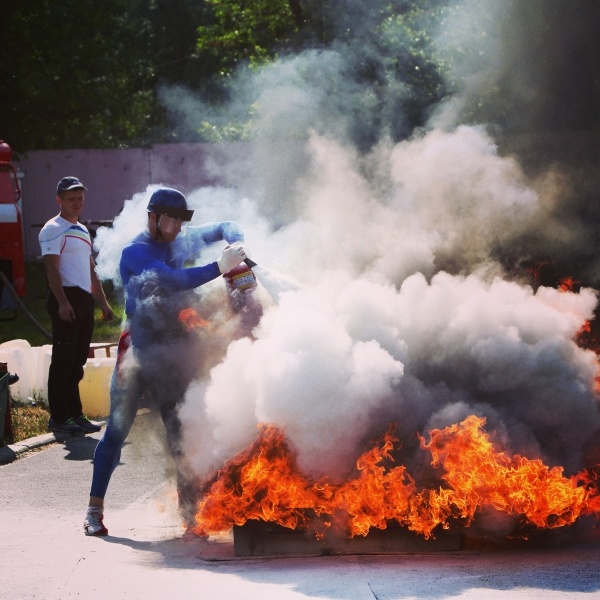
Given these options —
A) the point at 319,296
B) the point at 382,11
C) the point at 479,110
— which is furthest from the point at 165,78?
the point at 319,296

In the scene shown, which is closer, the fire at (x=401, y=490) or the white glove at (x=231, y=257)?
the fire at (x=401, y=490)

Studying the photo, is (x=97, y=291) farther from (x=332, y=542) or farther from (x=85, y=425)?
(x=332, y=542)

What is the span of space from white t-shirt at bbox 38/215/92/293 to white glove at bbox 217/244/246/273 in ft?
11.4

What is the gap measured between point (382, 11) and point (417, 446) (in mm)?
11674

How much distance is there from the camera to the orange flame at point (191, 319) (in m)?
5.87

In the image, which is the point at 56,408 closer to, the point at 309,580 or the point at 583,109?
the point at 309,580

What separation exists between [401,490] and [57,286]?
14.6 ft

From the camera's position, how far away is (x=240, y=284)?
19.2 feet

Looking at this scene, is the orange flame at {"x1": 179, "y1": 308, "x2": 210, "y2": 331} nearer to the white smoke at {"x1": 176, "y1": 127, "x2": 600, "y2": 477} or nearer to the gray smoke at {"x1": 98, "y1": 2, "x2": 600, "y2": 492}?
the gray smoke at {"x1": 98, "y1": 2, "x2": 600, "y2": 492}

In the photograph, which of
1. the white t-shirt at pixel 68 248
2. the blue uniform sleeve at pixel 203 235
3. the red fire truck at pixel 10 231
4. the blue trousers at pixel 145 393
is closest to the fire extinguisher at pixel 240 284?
the blue trousers at pixel 145 393

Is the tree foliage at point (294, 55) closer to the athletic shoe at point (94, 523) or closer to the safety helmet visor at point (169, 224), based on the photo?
the safety helmet visor at point (169, 224)

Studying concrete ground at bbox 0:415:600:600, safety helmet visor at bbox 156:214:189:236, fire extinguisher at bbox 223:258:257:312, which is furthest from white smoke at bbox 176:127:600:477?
safety helmet visor at bbox 156:214:189:236

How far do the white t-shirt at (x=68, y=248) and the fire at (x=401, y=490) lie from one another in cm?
402

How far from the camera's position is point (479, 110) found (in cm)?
1259
